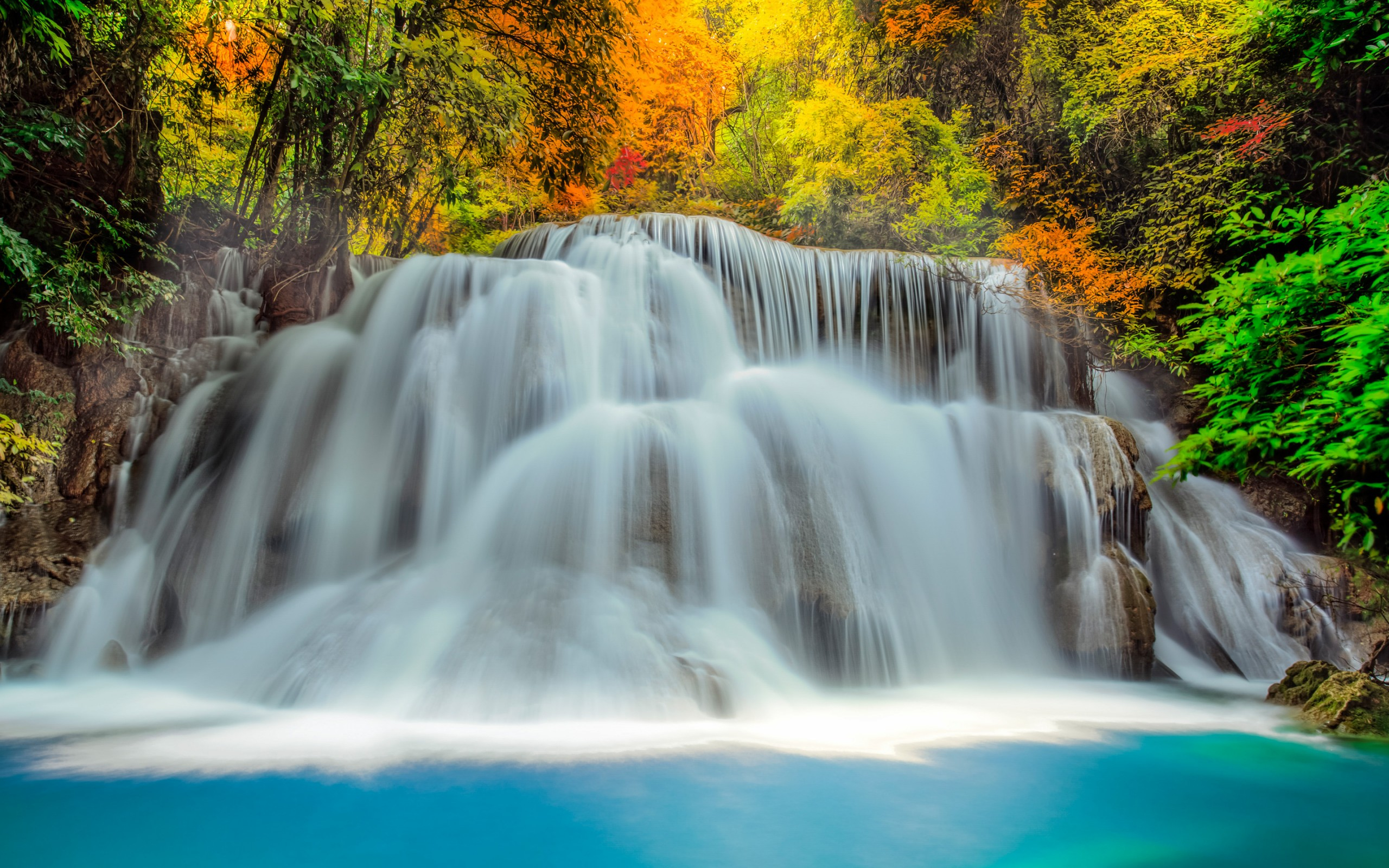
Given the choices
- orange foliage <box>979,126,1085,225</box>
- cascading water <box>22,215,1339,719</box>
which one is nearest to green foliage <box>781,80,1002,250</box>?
orange foliage <box>979,126,1085,225</box>

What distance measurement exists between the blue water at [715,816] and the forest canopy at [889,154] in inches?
63.7

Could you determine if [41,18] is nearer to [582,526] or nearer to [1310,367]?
[582,526]

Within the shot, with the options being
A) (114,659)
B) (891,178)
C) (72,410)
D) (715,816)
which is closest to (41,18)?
(72,410)

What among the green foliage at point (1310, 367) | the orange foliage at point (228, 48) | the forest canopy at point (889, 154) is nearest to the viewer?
the green foliage at point (1310, 367)

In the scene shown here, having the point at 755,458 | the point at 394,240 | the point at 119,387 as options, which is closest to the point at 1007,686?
the point at 755,458

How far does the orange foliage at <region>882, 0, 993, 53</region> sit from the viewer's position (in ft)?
46.0

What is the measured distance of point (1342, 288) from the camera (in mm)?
2938

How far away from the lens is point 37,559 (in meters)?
6.07

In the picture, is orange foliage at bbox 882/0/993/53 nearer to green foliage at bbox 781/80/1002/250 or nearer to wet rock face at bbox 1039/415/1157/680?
green foliage at bbox 781/80/1002/250

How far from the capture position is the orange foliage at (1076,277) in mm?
10523

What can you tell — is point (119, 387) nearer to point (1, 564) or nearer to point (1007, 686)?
point (1, 564)

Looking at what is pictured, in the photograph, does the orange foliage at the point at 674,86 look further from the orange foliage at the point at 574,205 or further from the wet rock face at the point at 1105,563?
the wet rock face at the point at 1105,563

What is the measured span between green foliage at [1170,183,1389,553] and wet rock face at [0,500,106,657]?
831 centimetres

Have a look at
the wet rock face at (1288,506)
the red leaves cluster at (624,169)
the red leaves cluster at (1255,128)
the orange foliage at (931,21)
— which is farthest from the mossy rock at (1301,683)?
the red leaves cluster at (624,169)
